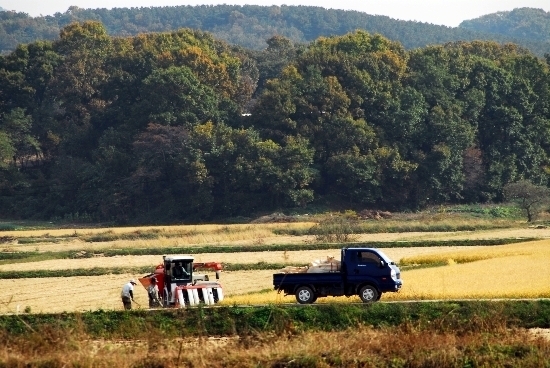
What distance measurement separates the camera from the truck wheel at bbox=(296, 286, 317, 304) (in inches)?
1342

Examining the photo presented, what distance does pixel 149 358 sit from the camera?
2739 cm

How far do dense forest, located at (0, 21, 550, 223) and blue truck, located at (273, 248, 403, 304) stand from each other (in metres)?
51.3

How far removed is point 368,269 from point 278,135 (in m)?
56.4

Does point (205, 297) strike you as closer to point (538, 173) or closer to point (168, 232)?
point (168, 232)

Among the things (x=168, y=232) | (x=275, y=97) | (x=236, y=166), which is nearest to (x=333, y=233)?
(x=168, y=232)

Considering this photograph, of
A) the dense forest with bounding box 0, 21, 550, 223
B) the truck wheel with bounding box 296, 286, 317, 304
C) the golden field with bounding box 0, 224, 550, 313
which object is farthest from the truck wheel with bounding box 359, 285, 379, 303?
the dense forest with bounding box 0, 21, 550, 223

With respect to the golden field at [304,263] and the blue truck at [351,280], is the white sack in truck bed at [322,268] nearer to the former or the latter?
the blue truck at [351,280]

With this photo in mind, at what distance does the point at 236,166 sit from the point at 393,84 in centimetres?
1573

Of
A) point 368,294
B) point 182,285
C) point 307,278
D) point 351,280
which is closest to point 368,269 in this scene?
point 351,280

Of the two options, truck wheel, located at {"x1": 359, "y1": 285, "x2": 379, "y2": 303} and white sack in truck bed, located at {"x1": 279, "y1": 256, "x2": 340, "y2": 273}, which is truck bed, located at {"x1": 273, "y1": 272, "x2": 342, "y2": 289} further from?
truck wheel, located at {"x1": 359, "y1": 285, "x2": 379, "y2": 303}

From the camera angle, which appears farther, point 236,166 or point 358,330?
point 236,166

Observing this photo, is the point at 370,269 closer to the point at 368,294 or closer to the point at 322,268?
the point at 368,294

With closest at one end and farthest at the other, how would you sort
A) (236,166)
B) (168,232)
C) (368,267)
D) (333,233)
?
(368,267) → (333,233) → (168,232) → (236,166)

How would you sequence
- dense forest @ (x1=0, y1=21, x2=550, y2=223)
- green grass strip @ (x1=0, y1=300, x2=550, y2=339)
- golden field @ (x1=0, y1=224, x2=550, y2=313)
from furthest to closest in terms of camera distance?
dense forest @ (x1=0, y1=21, x2=550, y2=223)
golden field @ (x1=0, y1=224, x2=550, y2=313)
green grass strip @ (x1=0, y1=300, x2=550, y2=339)
